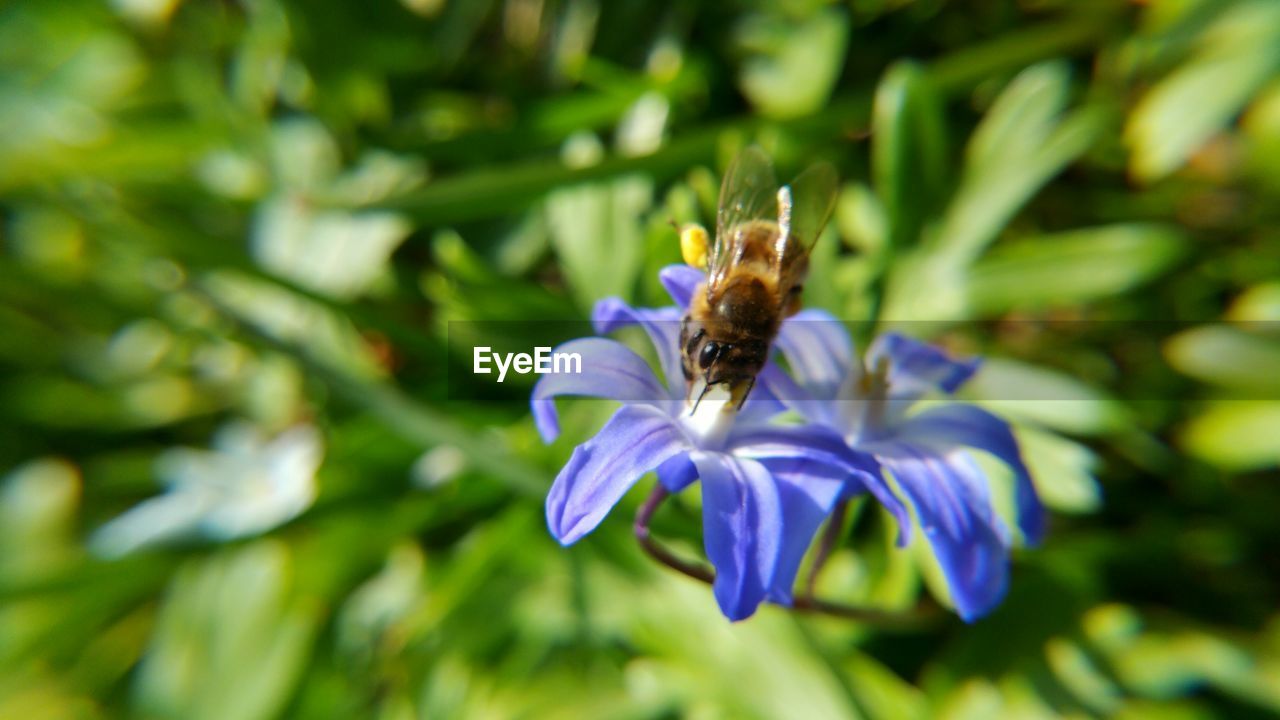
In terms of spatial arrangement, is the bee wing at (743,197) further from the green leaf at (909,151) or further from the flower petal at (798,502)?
the green leaf at (909,151)

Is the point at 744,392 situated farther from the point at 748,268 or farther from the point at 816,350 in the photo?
the point at 816,350

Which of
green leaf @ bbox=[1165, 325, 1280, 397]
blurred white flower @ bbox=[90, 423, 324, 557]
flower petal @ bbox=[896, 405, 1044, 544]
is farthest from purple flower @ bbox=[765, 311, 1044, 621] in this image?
blurred white flower @ bbox=[90, 423, 324, 557]

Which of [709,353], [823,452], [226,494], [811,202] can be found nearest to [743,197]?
[811,202]

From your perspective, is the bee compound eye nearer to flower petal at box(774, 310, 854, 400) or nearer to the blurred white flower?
flower petal at box(774, 310, 854, 400)

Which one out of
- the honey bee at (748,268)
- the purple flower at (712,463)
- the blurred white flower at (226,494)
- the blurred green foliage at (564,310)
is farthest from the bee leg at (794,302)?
the blurred white flower at (226,494)

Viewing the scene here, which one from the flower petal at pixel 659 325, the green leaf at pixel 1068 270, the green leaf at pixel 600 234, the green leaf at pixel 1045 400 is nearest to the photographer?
the flower petal at pixel 659 325

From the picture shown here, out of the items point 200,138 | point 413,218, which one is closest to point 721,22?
point 413,218

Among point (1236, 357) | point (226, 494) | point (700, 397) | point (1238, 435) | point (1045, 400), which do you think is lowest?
point (226, 494)
